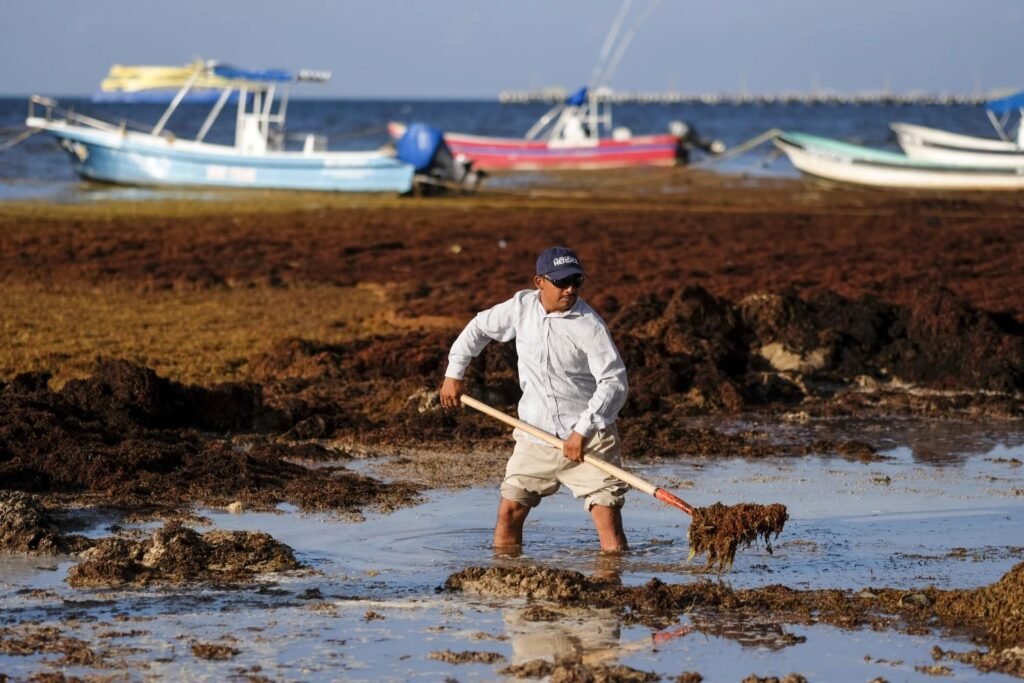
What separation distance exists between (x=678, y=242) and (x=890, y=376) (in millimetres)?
8127

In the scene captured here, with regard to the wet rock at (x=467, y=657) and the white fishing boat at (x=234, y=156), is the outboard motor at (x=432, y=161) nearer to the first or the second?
the white fishing boat at (x=234, y=156)

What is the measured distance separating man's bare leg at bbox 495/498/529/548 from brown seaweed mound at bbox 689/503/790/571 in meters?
0.77

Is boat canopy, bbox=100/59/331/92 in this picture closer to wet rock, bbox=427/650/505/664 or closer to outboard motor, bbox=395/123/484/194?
outboard motor, bbox=395/123/484/194

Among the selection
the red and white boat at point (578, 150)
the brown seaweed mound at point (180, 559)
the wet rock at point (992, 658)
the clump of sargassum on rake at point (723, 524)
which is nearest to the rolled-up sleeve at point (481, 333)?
the clump of sargassum on rake at point (723, 524)

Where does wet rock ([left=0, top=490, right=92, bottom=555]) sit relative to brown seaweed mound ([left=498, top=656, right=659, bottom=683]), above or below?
above

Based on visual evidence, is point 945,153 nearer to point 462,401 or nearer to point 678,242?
point 678,242

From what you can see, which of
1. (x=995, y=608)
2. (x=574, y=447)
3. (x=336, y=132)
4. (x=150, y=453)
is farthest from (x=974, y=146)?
(x=336, y=132)

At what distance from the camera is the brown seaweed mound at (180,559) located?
19.2 ft

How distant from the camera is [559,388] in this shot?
633cm

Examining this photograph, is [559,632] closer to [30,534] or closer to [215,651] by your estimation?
[215,651]

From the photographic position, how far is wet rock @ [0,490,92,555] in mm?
6242

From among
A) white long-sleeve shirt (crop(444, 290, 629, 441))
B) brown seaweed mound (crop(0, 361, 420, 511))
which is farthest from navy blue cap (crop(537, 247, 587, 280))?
brown seaweed mound (crop(0, 361, 420, 511))

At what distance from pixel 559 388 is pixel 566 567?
0.74 m

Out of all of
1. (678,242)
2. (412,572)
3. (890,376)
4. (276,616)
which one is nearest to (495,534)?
(412,572)
